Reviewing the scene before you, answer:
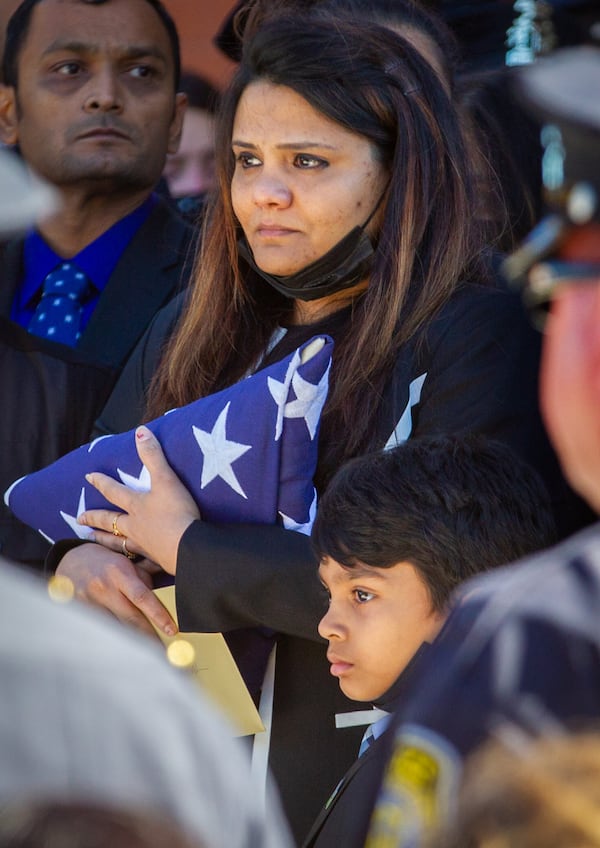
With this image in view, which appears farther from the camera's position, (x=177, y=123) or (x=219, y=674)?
(x=177, y=123)

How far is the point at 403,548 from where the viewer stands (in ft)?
7.49

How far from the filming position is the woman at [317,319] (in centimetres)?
247

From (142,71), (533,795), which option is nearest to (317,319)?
(142,71)

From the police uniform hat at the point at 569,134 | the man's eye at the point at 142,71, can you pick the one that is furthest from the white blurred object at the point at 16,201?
the man's eye at the point at 142,71

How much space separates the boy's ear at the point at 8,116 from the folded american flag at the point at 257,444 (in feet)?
5.47

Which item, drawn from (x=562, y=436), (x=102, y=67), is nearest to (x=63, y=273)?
(x=102, y=67)

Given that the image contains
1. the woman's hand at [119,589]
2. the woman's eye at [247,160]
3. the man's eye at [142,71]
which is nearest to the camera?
the woman's hand at [119,589]

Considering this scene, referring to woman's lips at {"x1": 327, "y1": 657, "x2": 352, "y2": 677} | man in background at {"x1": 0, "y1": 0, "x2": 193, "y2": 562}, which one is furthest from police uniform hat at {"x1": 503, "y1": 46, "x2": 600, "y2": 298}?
man in background at {"x1": 0, "y1": 0, "x2": 193, "y2": 562}

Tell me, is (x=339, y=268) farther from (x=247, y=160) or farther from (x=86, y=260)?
(x=86, y=260)

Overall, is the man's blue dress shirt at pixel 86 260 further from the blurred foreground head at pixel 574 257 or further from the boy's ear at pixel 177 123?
the blurred foreground head at pixel 574 257

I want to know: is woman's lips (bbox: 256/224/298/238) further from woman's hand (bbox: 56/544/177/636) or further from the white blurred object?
the white blurred object

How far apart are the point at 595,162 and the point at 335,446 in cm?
141

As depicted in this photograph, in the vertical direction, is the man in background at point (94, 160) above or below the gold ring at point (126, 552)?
above

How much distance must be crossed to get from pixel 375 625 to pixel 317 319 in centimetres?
73
